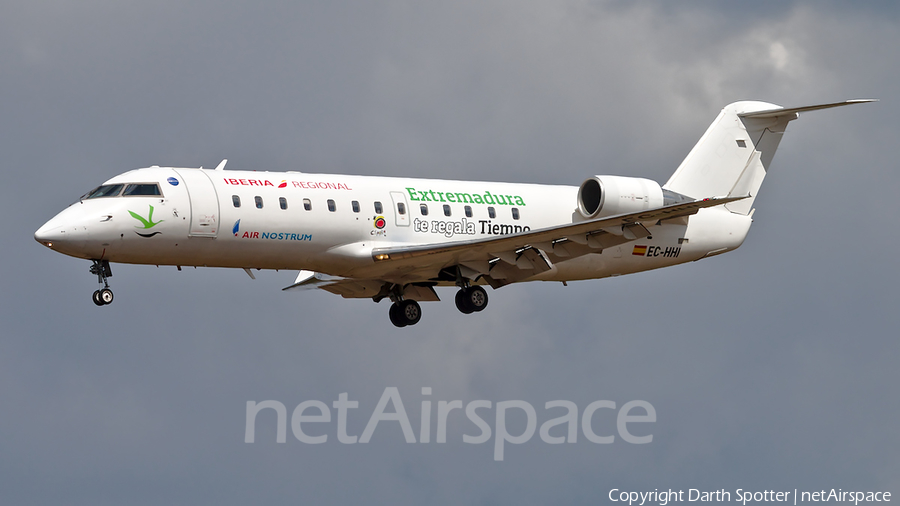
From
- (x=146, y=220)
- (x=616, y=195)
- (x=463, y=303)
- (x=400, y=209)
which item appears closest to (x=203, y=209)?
(x=146, y=220)

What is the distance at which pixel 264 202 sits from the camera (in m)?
33.2

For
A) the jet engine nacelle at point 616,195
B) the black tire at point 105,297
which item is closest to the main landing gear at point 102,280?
the black tire at point 105,297

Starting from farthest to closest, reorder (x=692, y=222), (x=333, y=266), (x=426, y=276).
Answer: (x=692, y=222)
(x=426, y=276)
(x=333, y=266)

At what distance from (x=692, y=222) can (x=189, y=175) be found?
14873mm

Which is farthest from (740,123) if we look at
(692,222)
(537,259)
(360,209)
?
(360,209)

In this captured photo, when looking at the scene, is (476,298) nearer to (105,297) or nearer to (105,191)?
(105,297)

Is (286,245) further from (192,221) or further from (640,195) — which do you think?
(640,195)

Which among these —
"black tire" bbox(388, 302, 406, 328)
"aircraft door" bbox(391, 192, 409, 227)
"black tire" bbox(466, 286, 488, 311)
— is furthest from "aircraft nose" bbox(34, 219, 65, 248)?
"black tire" bbox(466, 286, 488, 311)

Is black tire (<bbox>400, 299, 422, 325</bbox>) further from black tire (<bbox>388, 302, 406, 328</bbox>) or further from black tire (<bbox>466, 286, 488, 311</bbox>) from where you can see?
black tire (<bbox>466, 286, 488, 311</bbox>)

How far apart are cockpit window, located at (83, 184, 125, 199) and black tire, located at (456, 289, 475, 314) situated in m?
9.54

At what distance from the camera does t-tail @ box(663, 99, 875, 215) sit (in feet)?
132

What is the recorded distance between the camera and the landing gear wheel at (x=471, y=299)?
3606 cm

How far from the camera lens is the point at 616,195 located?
119 ft

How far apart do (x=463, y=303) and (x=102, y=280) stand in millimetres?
9649
